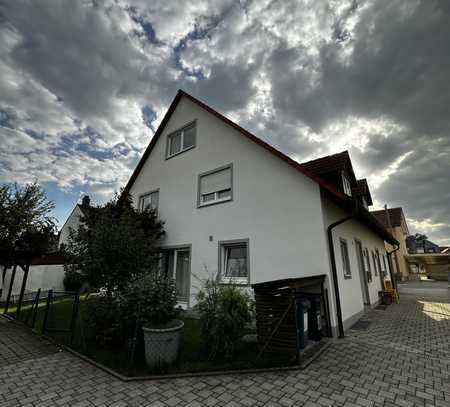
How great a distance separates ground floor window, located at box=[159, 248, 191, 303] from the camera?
9656 mm

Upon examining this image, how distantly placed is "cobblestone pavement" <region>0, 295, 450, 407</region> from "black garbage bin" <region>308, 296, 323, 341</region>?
1.41 ft

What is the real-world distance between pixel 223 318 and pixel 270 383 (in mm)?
1349

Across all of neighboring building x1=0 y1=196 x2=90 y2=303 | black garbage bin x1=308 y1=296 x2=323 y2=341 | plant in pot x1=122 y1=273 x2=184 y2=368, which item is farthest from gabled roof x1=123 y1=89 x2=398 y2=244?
neighboring building x1=0 y1=196 x2=90 y2=303

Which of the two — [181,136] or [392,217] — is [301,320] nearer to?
[181,136]

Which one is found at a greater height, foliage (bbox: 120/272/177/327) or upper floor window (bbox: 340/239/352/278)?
upper floor window (bbox: 340/239/352/278)

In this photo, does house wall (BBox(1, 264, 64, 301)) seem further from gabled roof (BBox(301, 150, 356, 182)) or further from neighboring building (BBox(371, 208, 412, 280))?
neighboring building (BBox(371, 208, 412, 280))

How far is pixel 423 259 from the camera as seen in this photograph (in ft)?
103

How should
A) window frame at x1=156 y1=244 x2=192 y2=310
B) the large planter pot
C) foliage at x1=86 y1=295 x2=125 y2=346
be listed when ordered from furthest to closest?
window frame at x1=156 y1=244 x2=192 y2=310 < foliage at x1=86 y1=295 x2=125 y2=346 < the large planter pot

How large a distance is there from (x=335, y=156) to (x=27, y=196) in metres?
15.5

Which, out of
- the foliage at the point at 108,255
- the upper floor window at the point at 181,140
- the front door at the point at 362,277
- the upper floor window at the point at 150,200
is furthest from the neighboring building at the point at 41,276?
the front door at the point at 362,277

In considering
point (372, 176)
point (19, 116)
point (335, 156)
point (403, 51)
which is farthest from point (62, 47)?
point (372, 176)

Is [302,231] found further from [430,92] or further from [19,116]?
[19,116]

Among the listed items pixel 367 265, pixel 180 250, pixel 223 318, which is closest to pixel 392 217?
pixel 367 265

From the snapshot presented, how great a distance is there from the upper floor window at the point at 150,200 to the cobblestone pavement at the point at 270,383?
291 inches
